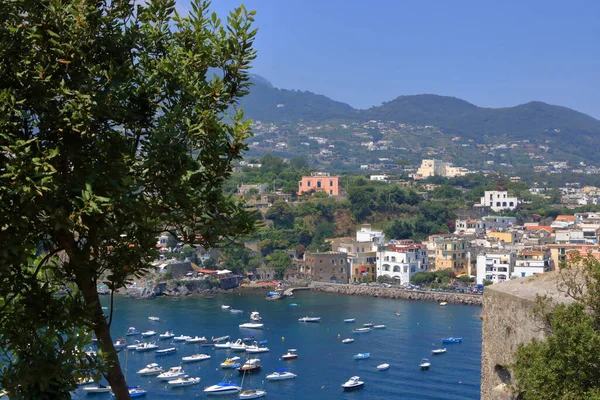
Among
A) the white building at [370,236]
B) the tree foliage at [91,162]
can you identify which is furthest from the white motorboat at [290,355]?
the tree foliage at [91,162]

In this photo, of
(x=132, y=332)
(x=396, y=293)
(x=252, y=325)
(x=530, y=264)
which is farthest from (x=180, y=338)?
(x=530, y=264)

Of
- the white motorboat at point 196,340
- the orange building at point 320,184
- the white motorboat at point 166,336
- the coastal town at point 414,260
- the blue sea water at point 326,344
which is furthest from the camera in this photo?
the orange building at point 320,184

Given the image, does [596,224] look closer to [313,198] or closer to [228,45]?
[313,198]

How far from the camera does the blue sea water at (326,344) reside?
1210 cm

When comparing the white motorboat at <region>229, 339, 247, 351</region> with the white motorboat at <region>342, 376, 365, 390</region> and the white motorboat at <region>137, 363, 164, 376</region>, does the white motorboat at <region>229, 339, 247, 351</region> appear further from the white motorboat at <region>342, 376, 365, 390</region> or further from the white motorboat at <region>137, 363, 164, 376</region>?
the white motorboat at <region>342, 376, 365, 390</region>

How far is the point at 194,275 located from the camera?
22594 millimetres

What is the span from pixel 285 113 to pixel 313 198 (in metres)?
77.4

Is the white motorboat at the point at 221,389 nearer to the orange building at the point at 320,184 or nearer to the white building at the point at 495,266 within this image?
the white building at the point at 495,266

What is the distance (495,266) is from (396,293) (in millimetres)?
2622

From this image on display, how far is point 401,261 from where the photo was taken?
2238 centimetres

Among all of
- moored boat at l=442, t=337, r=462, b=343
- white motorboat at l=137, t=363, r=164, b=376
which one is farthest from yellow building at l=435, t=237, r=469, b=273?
white motorboat at l=137, t=363, r=164, b=376

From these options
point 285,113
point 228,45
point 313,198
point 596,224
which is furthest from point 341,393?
point 285,113

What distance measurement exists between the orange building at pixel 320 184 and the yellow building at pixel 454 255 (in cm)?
945

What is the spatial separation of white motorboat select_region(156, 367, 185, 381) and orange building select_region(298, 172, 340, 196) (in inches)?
757
